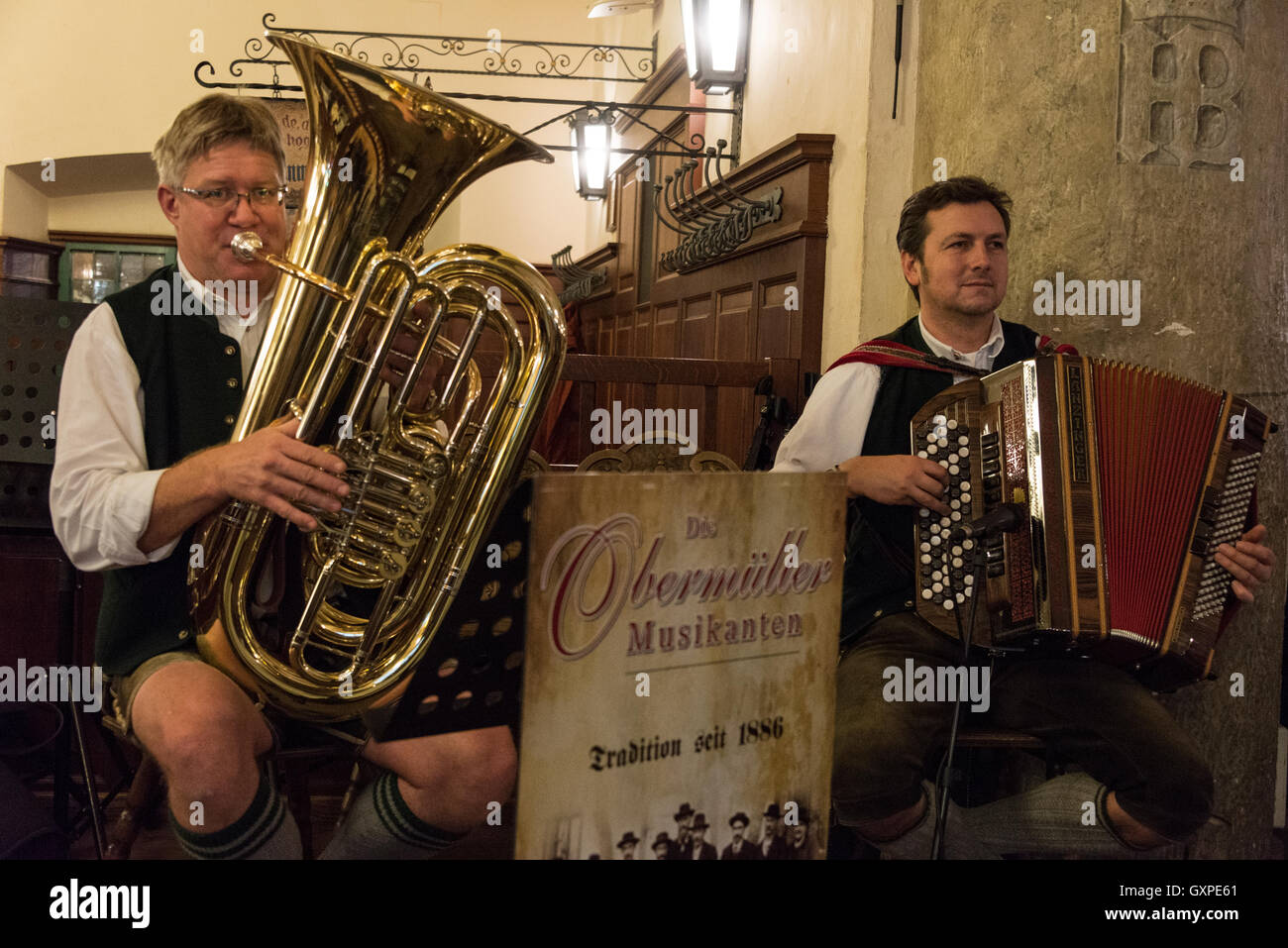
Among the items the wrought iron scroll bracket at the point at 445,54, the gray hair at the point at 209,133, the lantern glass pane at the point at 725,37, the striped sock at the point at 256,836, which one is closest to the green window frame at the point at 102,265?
the wrought iron scroll bracket at the point at 445,54

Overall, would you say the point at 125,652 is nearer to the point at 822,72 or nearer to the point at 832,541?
the point at 832,541

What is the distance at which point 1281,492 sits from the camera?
252cm

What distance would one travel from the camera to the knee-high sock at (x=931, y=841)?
2.07 meters

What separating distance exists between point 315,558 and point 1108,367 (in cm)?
141

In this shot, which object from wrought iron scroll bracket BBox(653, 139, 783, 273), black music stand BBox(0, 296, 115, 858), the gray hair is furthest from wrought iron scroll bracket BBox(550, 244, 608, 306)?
the gray hair

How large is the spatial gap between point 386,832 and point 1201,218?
210 centimetres

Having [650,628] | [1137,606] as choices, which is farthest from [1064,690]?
[650,628]

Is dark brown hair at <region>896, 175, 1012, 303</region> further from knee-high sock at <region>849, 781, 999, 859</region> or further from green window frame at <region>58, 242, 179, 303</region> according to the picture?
green window frame at <region>58, 242, 179, 303</region>

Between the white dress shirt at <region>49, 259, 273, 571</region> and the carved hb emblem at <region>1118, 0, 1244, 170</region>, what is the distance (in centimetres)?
208

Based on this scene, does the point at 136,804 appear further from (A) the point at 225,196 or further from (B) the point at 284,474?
(A) the point at 225,196

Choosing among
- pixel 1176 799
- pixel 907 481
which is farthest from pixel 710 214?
pixel 1176 799

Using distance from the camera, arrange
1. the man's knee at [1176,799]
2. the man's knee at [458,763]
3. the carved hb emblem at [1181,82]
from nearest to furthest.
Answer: the man's knee at [458,763], the man's knee at [1176,799], the carved hb emblem at [1181,82]

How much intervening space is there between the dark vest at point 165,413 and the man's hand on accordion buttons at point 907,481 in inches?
42.9

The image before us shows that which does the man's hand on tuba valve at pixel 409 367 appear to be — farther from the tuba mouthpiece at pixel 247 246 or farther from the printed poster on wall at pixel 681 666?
the printed poster on wall at pixel 681 666
